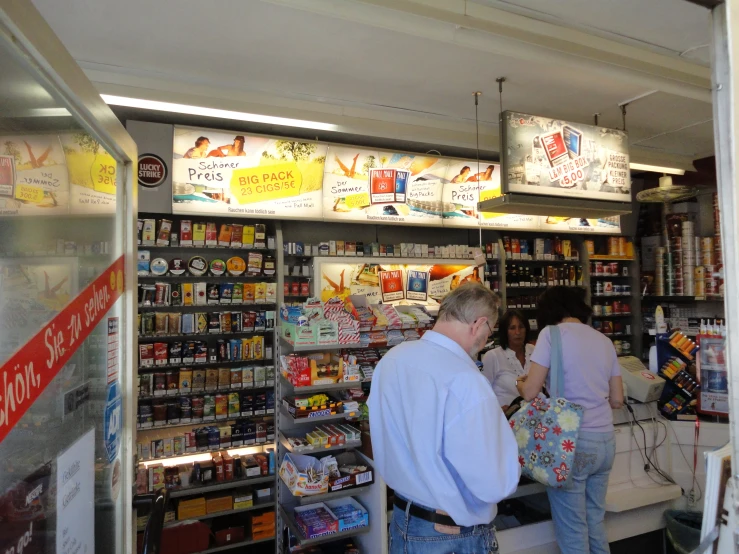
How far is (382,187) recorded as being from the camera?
5.56 m

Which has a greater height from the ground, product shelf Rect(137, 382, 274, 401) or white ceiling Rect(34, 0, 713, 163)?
white ceiling Rect(34, 0, 713, 163)

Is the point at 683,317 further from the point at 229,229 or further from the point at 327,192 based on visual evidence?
the point at 229,229

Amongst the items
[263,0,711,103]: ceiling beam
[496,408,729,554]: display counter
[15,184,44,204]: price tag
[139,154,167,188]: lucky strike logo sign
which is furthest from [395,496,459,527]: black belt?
[139,154,167,188]: lucky strike logo sign

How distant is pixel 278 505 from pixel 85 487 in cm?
256

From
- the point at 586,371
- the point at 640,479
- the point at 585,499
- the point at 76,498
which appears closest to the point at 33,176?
the point at 76,498

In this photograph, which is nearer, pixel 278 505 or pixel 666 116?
pixel 278 505

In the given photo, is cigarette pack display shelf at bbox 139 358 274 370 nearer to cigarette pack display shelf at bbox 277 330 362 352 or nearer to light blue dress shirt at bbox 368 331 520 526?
cigarette pack display shelf at bbox 277 330 362 352

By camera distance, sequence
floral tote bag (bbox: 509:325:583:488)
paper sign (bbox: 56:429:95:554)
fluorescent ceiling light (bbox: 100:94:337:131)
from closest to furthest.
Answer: paper sign (bbox: 56:429:95:554)
floral tote bag (bbox: 509:325:583:488)
fluorescent ceiling light (bbox: 100:94:337:131)

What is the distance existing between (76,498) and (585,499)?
3.00 metres

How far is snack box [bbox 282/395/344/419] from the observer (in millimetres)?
3231

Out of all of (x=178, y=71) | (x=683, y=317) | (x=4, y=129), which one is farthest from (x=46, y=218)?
(x=683, y=317)

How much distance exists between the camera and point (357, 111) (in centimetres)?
491

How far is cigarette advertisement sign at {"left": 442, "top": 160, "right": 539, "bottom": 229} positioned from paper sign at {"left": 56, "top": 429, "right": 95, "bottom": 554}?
5.01 m

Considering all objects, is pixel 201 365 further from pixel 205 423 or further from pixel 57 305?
pixel 57 305
